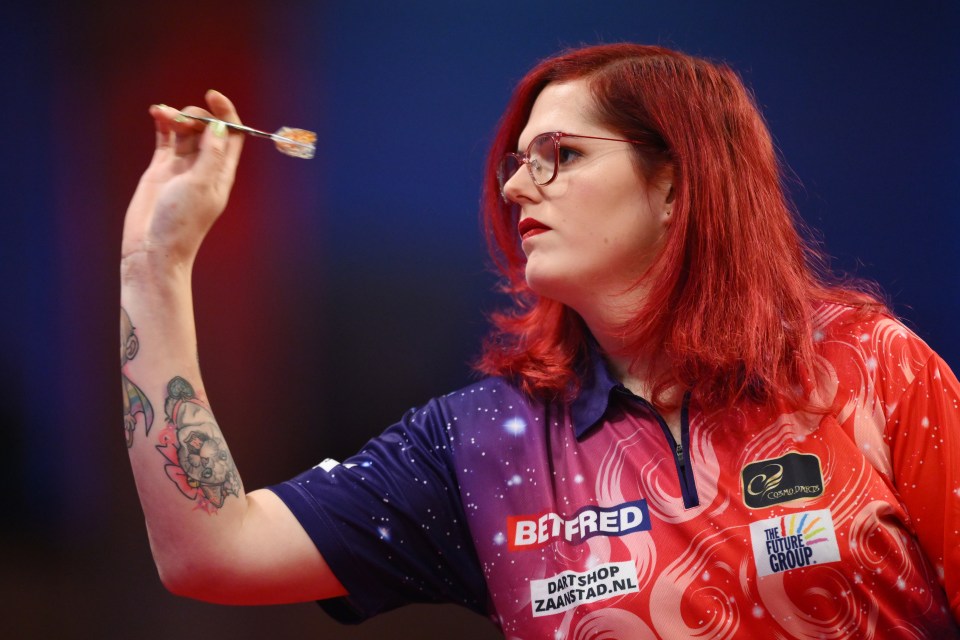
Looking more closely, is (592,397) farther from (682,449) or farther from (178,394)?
(178,394)

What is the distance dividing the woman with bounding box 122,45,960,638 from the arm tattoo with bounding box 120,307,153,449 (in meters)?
0.01

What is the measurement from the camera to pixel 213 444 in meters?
1.15

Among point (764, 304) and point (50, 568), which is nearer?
point (764, 304)

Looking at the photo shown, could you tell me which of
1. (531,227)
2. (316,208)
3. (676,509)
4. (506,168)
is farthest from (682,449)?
(316,208)

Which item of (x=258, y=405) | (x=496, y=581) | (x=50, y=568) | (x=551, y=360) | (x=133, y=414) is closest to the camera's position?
(x=133, y=414)

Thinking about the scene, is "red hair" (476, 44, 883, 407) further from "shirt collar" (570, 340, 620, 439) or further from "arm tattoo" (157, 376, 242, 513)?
"arm tattoo" (157, 376, 242, 513)

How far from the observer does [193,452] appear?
1129 millimetres

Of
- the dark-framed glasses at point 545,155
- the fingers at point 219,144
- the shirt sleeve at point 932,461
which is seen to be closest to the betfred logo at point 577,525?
the shirt sleeve at point 932,461

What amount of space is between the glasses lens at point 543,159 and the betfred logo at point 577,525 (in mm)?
470

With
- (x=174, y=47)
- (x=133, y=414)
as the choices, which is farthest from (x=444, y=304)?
(x=133, y=414)

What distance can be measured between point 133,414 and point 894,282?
1.47 m

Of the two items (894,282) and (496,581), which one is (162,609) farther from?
(894,282)

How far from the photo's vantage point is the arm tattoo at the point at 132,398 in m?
1.12

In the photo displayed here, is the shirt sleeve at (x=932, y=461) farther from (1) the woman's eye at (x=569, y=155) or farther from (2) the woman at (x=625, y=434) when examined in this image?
(1) the woman's eye at (x=569, y=155)
